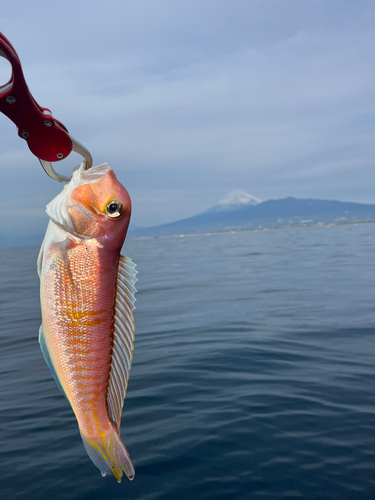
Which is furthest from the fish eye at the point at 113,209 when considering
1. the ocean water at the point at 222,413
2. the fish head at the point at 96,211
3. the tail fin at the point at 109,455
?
the ocean water at the point at 222,413

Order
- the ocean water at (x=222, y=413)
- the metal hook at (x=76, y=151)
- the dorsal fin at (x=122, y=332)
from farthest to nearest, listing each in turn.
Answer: the ocean water at (x=222, y=413) → the metal hook at (x=76, y=151) → the dorsal fin at (x=122, y=332)

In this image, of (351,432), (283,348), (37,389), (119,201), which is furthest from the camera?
(283,348)

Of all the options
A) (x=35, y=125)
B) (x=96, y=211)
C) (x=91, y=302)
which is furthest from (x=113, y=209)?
(x=35, y=125)

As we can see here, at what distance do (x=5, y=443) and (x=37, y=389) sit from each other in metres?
1.93

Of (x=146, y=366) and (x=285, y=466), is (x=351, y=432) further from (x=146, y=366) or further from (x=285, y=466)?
(x=146, y=366)

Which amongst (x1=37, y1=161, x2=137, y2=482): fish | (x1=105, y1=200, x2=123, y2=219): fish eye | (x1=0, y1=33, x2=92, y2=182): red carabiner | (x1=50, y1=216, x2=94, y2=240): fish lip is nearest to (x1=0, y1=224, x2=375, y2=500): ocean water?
(x1=37, y1=161, x2=137, y2=482): fish

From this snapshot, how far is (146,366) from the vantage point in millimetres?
8336

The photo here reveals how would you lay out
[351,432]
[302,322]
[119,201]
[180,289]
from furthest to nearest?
[180,289], [302,322], [351,432], [119,201]

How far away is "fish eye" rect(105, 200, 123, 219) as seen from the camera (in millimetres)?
2672

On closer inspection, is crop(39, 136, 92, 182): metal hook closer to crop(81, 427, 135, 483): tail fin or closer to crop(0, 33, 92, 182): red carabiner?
crop(0, 33, 92, 182): red carabiner

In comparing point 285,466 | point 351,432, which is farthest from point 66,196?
point 351,432

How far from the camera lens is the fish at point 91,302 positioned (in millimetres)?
2650

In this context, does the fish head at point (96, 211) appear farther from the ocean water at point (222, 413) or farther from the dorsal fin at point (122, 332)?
the ocean water at point (222, 413)

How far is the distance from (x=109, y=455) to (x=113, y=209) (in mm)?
1611
